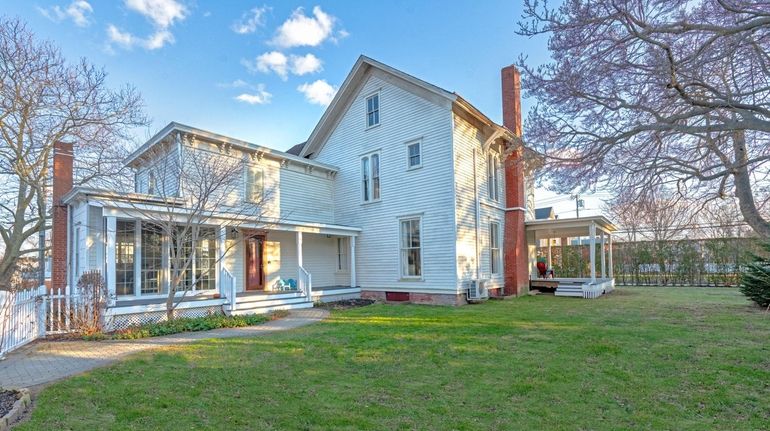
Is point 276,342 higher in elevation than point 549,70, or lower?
lower

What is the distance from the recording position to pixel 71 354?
6973 millimetres

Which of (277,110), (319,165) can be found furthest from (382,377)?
(277,110)

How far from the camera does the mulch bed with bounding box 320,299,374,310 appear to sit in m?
13.0

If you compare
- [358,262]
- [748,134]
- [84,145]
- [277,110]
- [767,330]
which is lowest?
[767,330]

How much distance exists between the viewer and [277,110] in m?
16.9

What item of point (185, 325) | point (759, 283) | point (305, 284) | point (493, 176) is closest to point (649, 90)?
point (759, 283)

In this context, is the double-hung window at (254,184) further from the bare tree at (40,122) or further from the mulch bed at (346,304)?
the bare tree at (40,122)

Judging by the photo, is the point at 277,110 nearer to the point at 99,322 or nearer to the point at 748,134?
the point at 99,322

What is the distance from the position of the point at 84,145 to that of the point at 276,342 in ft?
50.4

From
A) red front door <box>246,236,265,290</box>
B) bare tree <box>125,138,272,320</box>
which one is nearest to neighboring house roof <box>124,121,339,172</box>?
bare tree <box>125,138,272,320</box>

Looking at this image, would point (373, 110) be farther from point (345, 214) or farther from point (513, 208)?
point (513, 208)

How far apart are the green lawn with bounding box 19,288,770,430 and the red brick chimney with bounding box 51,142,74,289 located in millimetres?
6049

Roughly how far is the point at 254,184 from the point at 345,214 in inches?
156

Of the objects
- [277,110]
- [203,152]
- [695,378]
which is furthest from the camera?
[277,110]
